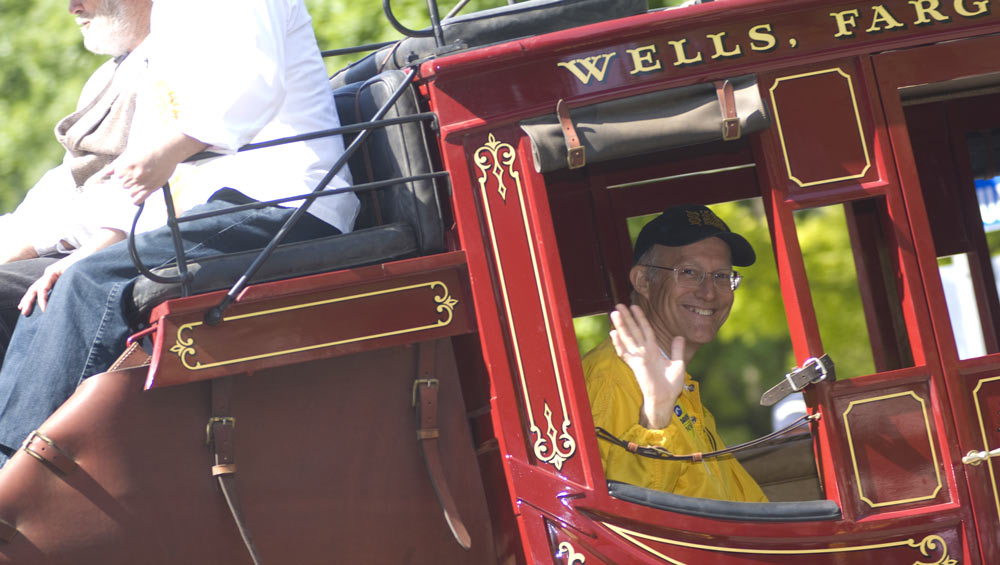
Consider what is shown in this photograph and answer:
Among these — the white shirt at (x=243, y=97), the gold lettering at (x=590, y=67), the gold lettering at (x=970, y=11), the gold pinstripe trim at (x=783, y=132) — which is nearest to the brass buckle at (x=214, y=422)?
the white shirt at (x=243, y=97)

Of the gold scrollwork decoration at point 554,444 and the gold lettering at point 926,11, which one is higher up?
the gold lettering at point 926,11

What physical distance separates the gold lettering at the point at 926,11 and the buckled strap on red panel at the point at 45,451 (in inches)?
97.2

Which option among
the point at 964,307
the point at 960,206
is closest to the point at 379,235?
the point at 960,206

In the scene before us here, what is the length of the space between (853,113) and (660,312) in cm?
104

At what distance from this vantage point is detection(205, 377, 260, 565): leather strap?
2.91 meters

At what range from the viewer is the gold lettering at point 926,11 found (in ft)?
10.2

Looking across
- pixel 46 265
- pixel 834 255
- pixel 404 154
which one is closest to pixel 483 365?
pixel 404 154

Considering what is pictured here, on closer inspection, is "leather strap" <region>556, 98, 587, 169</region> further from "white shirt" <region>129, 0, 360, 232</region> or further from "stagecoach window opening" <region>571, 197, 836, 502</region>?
"stagecoach window opening" <region>571, 197, 836, 502</region>

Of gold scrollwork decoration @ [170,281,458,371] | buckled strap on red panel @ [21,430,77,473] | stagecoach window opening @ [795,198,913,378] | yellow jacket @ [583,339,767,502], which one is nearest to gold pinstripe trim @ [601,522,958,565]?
yellow jacket @ [583,339,767,502]

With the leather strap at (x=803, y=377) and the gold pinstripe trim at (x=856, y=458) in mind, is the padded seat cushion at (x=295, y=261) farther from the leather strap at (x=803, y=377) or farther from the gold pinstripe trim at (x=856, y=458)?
the gold pinstripe trim at (x=856, y=458)

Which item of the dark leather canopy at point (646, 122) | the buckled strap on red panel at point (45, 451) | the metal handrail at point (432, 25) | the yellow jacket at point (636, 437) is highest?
the metal handrail at point (432, 25)

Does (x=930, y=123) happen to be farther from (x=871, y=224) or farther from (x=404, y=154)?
(x=404, y=154)

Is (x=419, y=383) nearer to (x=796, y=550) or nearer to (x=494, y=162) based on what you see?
(x=494, y=162)

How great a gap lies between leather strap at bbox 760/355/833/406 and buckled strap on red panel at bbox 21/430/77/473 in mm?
1757
